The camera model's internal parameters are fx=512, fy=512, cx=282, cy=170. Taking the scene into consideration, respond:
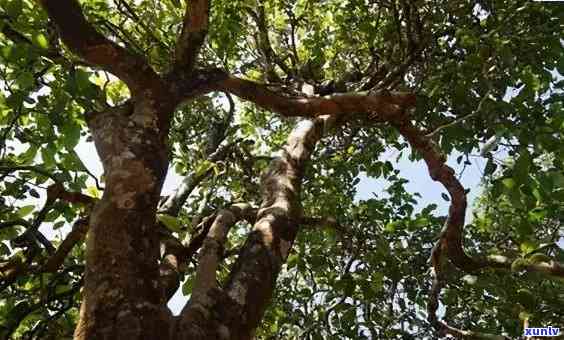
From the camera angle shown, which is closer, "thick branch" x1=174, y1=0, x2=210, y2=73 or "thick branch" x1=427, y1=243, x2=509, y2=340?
"thick branch" x1=174, y1=0, x2=210, y2=73

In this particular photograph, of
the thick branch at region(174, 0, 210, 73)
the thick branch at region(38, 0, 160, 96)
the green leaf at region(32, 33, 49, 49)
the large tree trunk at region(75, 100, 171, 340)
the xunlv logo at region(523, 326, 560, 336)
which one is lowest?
the large tree trunk at region(75, 100, 171, 340)

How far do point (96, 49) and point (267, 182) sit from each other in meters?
1.42

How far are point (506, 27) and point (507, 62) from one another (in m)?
0.71

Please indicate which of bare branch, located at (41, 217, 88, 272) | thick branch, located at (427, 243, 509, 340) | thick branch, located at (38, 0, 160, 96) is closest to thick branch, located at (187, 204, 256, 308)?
bare branch, located at (41, 217, 88, 272)

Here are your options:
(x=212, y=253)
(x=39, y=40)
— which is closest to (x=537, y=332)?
(x=212, y=253)

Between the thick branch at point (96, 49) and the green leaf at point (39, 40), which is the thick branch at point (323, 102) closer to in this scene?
the thick branch at point (96, 49)

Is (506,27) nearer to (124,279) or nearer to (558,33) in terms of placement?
(558,33)

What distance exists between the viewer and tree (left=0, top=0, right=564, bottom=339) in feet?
6.84

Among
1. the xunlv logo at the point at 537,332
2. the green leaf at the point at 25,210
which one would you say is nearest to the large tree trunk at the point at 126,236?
the green leaf at the point at 25,210

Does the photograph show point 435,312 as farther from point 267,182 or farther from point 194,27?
point 194,27

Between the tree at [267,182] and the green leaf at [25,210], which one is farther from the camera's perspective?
the green leaf at [25,210]

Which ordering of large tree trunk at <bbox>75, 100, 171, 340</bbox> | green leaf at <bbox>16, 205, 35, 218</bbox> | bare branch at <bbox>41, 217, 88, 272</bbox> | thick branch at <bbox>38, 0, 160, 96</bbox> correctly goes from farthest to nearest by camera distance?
green leaf at <bbox>16, 205, 35, 218</bbox>
bare branch at <bbox>41, 217, 88, 272</bbox>
thick branch at <bbox>38, 0, 160, 96</bbox>
large tree trunk at <bbox>75, 100, 171, 340</bbox>

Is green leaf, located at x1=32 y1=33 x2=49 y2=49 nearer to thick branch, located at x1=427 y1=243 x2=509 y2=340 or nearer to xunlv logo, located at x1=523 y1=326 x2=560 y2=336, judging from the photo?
thick branch, located at x1=427 y1=243 x2=509 y2=340

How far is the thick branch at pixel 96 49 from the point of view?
2439 mm
